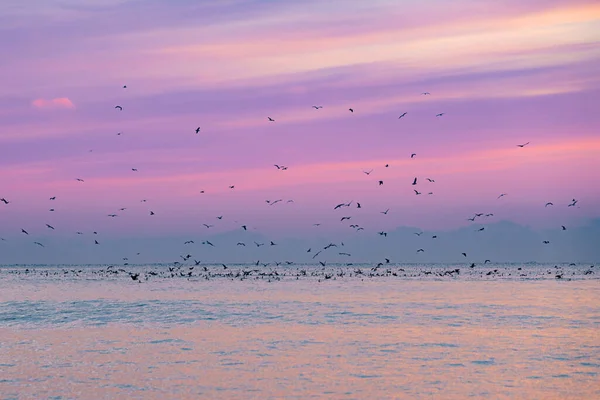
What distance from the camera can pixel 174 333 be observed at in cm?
3962

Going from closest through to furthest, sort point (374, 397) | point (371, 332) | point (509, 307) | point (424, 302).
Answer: point (374, 397)
point (371, 332)
point (509, 307)
point (424, 302)

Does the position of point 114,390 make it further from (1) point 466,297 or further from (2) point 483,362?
(1) point 466,297

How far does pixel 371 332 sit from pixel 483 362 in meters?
9.88

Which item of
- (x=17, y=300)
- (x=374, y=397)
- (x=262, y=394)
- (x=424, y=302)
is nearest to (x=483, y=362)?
(x=374, y=397)

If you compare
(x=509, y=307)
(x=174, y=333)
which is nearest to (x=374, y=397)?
(x=174, y=333)

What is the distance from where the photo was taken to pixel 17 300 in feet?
215

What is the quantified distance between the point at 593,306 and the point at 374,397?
122 ft

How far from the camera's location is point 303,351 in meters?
32.3

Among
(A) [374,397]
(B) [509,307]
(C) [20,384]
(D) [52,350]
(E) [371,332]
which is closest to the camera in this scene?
(A) [374,397]

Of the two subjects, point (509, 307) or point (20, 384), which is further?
point (509, 307)

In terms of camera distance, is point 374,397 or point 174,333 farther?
point 174,333

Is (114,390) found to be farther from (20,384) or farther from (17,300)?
(17,300)

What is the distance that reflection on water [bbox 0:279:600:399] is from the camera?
2486 centimetres

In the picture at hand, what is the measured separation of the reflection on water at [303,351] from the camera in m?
24.9
